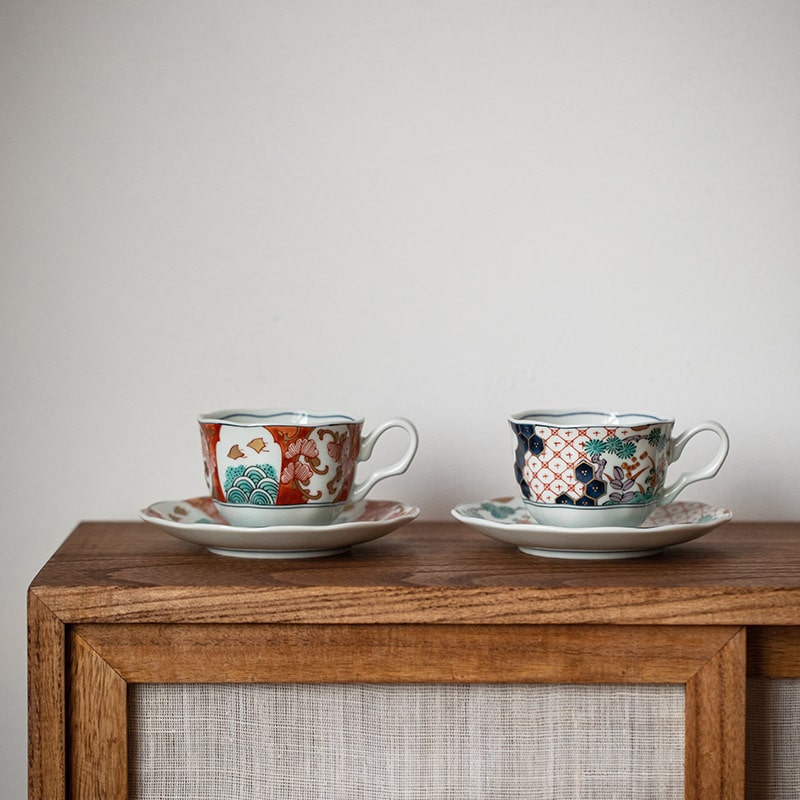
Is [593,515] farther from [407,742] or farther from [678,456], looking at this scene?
[407,742]

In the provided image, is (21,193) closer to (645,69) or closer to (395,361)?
(395,361)

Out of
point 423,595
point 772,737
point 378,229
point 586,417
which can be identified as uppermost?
point 378,229

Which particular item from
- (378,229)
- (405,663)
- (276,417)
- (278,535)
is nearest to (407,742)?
(405,663)

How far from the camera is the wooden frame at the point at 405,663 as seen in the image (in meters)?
0.65

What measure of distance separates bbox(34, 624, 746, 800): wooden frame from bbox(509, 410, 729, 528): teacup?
11cm

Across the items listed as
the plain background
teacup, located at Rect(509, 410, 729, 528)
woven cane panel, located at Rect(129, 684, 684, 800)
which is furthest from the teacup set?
the plain background

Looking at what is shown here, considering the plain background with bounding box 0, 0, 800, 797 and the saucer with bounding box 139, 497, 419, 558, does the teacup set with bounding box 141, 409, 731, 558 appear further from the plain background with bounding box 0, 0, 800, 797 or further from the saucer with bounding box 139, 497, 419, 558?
the plain background with bounding box 0, 0, 800, 797

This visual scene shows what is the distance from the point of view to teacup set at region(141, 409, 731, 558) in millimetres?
727

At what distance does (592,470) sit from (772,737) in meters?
0.22

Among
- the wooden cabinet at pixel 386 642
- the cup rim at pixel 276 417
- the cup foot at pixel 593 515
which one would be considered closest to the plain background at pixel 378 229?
the cup rim at pixel 276 417

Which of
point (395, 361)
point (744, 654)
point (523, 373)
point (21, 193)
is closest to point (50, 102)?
point (21, 193)

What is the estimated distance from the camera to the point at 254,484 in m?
0.74

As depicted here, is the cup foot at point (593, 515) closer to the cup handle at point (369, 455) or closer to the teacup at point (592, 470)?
the teacup at point (592, 470)

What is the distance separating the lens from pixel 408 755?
664 millimetres
